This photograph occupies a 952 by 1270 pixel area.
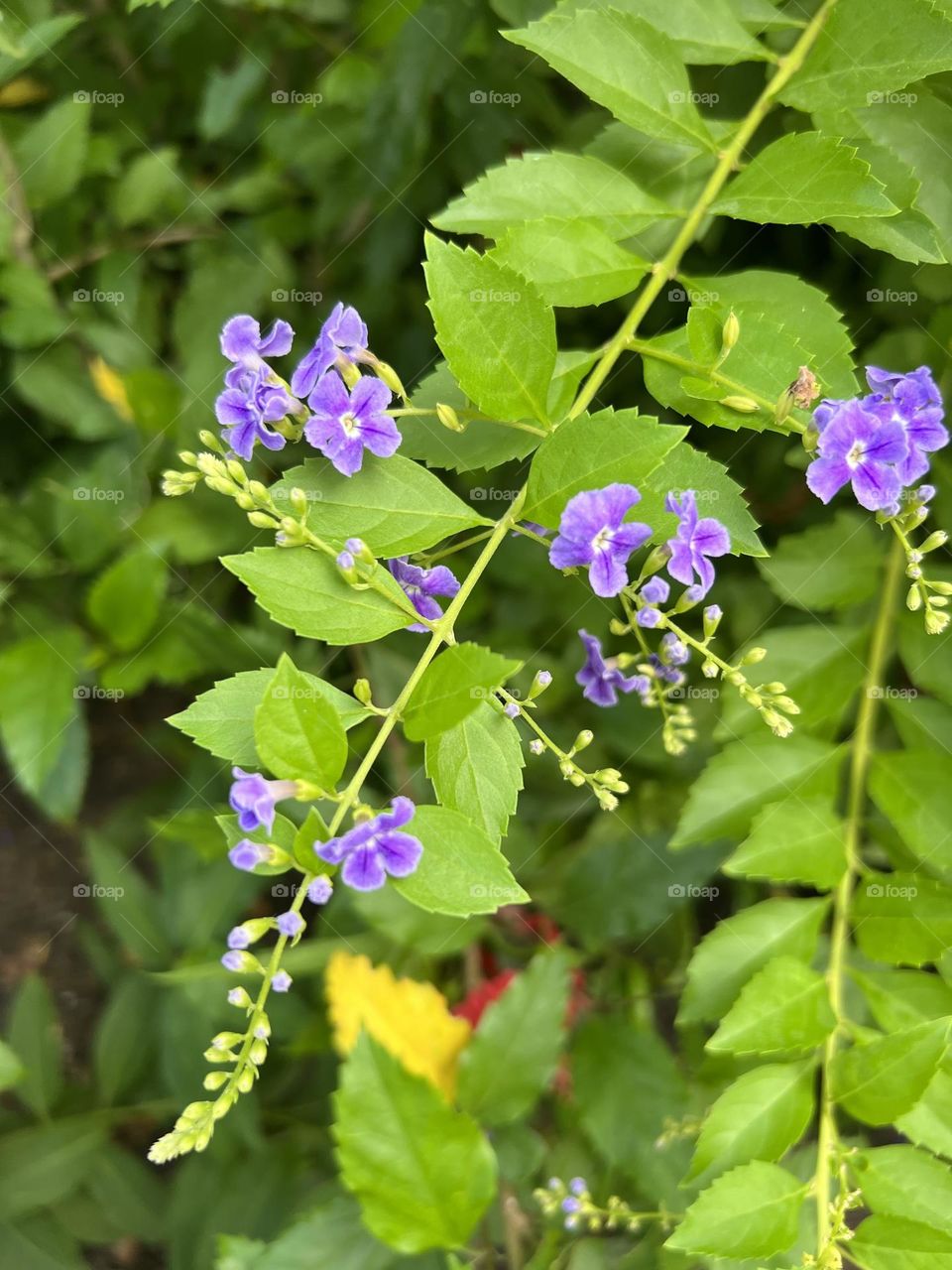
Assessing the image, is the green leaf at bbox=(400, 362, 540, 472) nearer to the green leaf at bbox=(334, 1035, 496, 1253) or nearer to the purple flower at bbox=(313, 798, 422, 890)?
the purple flower at bbox=(313, 798, 422, 890)

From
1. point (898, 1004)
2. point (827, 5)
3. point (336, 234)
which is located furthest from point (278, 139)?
point (898, 1004)

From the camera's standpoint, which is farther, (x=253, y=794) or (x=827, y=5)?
(x=827, y=5)

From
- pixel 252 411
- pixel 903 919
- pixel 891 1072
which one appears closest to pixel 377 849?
pixel 252 411

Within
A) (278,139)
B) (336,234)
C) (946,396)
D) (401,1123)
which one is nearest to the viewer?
(401,1123)

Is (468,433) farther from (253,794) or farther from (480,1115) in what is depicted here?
(480,1115)

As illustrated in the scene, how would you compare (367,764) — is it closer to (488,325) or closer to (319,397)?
(319,397)

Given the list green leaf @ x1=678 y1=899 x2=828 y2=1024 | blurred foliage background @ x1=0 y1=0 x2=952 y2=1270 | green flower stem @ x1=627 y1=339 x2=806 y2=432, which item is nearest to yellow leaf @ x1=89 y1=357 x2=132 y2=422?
blurred foliage background @ x1=0 y1=0 x2=952 y2=1270
